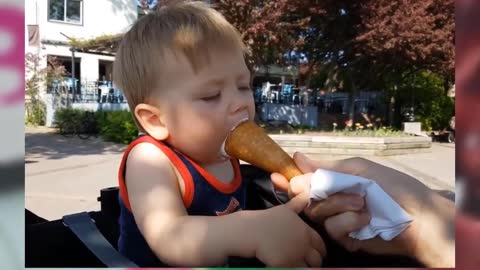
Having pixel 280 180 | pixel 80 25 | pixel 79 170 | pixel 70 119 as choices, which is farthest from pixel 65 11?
pixel 280 180

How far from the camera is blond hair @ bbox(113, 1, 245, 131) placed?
1.18 meters

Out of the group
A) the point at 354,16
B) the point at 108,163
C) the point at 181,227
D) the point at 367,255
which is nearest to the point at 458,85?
the point at 181,227

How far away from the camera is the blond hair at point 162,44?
1.18 meters

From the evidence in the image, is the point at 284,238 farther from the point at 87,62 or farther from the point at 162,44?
the point at 87,62

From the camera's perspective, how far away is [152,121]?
1.24 m

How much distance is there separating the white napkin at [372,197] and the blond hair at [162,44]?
391mm

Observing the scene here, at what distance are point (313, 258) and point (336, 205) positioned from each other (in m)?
0.11

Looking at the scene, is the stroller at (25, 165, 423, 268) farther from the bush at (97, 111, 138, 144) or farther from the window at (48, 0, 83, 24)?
the window at (48, 0, 83, 24)

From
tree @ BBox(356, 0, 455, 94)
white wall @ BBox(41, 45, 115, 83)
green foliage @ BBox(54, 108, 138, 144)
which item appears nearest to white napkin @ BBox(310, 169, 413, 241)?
green foliage @ BBox(54, 108, 138, 144)

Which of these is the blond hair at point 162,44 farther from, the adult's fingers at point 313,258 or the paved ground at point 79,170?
the paved ground at point 79,170

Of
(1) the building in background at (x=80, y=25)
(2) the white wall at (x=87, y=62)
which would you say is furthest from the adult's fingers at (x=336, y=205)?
(2) the white wall at (x=87, y=62)

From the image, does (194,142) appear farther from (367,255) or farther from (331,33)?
(331,33)

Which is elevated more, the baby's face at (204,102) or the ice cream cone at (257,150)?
the baby's face at (204,102)

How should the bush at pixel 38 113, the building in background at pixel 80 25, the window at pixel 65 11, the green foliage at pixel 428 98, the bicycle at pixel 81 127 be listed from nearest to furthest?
the bicycle at pixel 81 127 < the green foliage at pixel 428 98 < the bush at pixel 38 113 < the building in background at pixel 80 25 < the window at pixel 65 11
